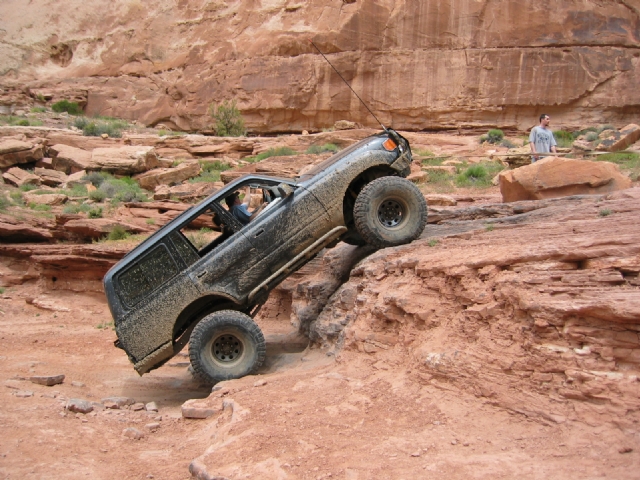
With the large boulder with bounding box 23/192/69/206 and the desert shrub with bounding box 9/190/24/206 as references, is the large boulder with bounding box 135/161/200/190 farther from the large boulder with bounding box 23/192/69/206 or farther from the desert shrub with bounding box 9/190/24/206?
the desert shrub with bounding box 9/190/24/206

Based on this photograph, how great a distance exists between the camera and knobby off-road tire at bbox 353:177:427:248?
7.15 meters

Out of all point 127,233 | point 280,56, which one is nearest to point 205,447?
point 127,233

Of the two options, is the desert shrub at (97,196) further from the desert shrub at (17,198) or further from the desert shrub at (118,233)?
the desert shrub at (118,233)

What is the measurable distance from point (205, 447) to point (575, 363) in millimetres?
3120

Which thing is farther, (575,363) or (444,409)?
(444,409)

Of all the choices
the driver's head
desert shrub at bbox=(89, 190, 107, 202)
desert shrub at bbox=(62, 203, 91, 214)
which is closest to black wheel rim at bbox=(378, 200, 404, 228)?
the driver's head

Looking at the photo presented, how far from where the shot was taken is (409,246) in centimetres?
706

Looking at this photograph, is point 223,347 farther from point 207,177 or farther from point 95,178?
point 95,178

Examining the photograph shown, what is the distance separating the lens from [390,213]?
7.39 m

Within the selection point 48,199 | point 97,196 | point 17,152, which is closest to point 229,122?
point 17,152

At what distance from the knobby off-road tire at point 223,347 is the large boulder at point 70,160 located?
19.1 meters

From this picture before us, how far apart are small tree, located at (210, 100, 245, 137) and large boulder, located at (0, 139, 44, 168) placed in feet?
33.0

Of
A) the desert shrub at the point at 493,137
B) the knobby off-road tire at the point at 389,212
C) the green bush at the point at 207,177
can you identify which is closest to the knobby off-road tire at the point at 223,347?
the knobby off-road tire at the point at 389,212

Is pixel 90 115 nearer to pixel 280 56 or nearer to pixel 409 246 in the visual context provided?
pixel 280 56
